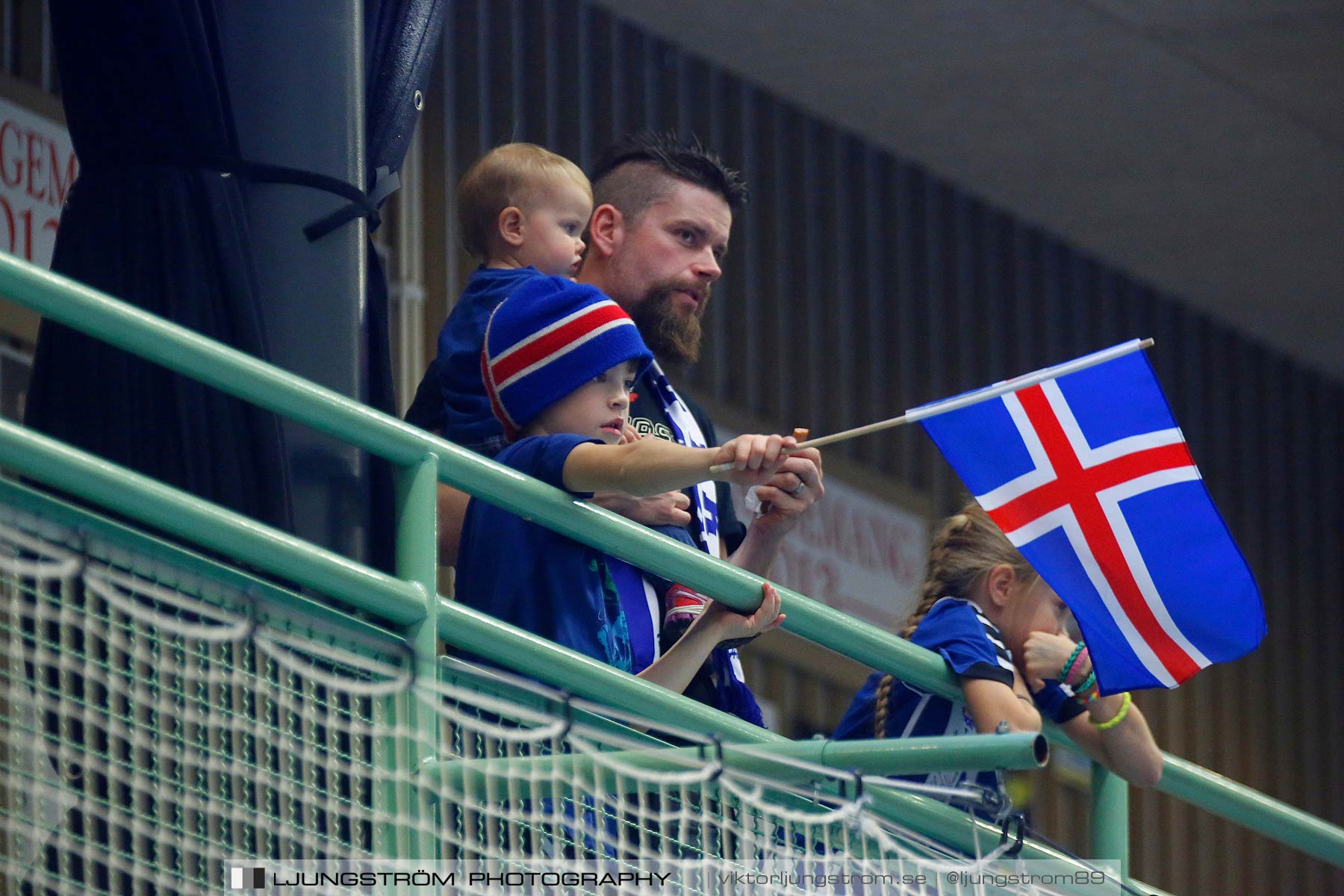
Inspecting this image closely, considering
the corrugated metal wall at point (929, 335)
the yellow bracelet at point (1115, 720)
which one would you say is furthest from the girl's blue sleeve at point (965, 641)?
the corrugated metal wall at point (929, 335)

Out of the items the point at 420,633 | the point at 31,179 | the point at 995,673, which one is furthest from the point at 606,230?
the point at 31,179

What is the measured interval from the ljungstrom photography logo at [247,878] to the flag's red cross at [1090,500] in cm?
131

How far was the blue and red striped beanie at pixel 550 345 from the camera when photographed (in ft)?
9.68

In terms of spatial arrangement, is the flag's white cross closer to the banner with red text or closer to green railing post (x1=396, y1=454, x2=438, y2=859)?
green railing post (x1=396, y1=454, x2=438, y2=859)

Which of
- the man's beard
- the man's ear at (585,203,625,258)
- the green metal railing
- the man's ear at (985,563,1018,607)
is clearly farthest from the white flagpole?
the man's ear at (585,203,625,258)

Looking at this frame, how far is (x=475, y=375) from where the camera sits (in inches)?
127

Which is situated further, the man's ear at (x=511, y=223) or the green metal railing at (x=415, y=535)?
the man's ear at (x=511, y=223)

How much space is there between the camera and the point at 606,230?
3838 mm

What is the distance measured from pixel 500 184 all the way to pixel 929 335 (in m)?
5.33

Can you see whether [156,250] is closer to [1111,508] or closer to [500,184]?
[500,184]

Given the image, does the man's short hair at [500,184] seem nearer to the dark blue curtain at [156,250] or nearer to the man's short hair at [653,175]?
the man's short hair at [653,175]

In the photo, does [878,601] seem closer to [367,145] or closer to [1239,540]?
[1239,540]

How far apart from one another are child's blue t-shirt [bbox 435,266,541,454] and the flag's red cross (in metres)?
0.78

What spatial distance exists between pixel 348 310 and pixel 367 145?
0.34 m
